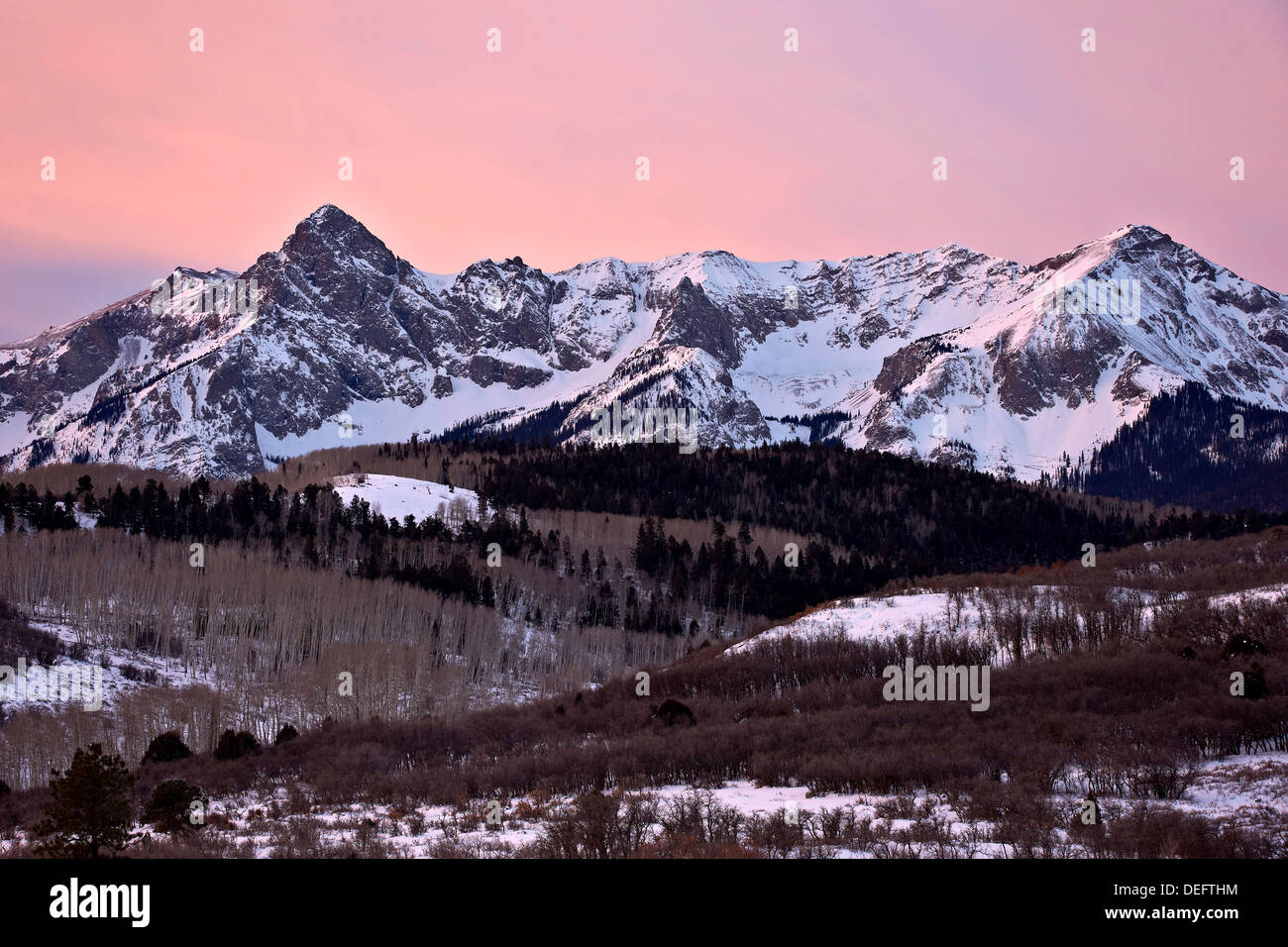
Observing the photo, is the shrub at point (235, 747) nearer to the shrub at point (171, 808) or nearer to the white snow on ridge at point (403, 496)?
the shrub at point (171, 808)

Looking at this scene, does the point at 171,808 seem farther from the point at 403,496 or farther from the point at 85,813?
the point at 403,496

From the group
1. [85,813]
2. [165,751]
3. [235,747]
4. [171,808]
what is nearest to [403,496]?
[165,751]

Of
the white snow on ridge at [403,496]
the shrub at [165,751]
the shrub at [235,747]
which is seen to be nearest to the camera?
the shrub at [235,747]

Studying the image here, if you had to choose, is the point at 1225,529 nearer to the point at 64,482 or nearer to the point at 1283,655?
the point at 1283,655

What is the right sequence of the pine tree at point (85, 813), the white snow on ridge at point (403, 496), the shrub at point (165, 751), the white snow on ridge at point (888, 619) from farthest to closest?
the white snow on ridge at point (403, 496) → the white snow on ridge at point (888, 619) → the shrub at point (165, 751) → the pine tree at point (85, 813)

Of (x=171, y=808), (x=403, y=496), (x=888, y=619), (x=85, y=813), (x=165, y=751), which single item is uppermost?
(x=403, y=496)

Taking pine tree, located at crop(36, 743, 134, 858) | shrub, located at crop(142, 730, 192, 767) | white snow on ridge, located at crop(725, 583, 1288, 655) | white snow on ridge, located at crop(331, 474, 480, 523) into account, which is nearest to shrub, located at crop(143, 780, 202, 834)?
pine tree, located at crop(36, 743, 134, 858)

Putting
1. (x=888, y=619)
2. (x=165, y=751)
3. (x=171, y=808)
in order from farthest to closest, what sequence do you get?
(x=888, y=619)
(x=165, y=751)
(x=171, y=808)

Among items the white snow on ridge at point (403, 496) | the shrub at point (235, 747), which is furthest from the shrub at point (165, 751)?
the white snow on ridge at point (403, 496)

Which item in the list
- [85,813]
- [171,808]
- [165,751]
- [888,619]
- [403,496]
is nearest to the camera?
[85,813]

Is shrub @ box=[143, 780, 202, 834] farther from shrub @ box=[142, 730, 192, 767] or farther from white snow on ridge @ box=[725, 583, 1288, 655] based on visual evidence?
white snow on ridge @ box=[725, 583, 1288, 655]

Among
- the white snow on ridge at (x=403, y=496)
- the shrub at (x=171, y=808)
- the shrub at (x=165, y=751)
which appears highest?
the white snow on ridge at (x=403, y=496)
